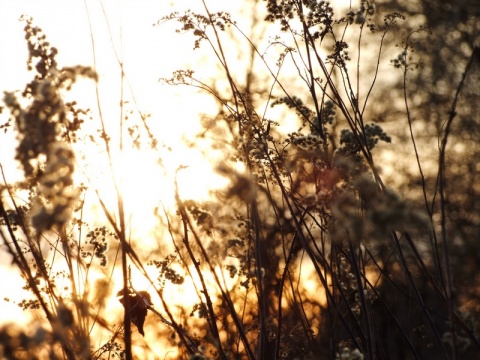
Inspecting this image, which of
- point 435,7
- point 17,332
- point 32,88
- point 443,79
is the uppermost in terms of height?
point 435,7

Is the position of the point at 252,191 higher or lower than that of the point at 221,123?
lower

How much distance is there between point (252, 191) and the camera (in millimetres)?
2254

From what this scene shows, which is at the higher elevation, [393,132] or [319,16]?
[393,132]

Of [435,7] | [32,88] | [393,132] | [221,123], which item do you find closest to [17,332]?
[32,88]

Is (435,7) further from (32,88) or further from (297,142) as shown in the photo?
(32,88)

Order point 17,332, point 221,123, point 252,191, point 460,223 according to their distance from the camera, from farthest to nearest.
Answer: point 460,223
point 221,123
point 252,191
point 17,332

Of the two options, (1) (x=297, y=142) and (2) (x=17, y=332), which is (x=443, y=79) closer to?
(1) (x=297, y=142)

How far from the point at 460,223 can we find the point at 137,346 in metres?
9.77

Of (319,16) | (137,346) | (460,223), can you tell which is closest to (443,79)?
(460,223)

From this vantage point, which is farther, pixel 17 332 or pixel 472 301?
pixel 472 301

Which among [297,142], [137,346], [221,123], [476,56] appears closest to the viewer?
[476,56]

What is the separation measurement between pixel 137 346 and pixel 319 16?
5.37 m

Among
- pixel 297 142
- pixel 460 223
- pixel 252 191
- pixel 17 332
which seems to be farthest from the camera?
pixel 460 223

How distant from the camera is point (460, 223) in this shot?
15289 mm
